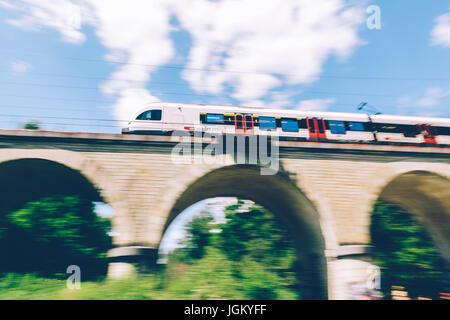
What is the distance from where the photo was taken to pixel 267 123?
19.5 m

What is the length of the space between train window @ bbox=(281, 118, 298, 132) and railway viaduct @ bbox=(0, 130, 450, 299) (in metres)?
4.15

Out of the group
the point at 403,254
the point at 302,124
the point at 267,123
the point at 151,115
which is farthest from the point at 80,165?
the point at 403,254

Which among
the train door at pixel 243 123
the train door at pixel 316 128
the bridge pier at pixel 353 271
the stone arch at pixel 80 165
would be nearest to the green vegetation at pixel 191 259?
the bridge pier at pixel 353 271

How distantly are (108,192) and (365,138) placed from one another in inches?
750

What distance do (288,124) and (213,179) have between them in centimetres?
734

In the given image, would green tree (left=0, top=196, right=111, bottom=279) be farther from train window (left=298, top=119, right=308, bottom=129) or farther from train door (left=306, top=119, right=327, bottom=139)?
train door (left=306, top=119, right=327, bottom=139)

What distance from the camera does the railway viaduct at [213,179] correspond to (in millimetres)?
13898

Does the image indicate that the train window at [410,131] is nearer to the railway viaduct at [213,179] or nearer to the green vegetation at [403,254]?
the railway viaduct at [213,179]

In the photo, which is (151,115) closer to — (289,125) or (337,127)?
(289,125)

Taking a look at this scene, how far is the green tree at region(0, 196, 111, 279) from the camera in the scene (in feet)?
47.3

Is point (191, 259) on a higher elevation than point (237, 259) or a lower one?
higher

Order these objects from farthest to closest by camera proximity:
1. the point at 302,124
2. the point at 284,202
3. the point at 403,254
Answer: the point at 302,124 → the point at 284,202 → the point at 403,254

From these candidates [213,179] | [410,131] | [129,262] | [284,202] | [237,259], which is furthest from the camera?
[410,131]
